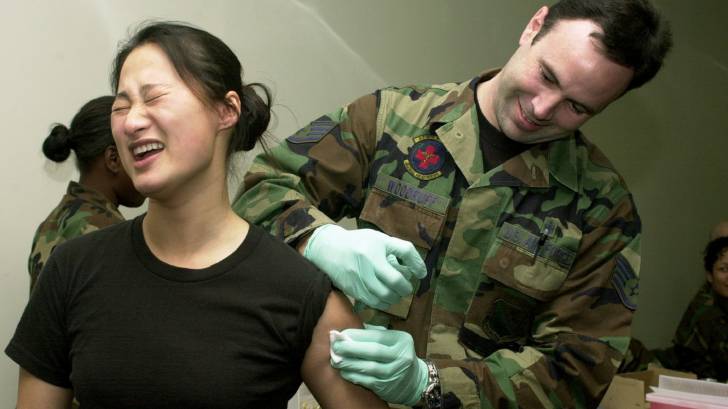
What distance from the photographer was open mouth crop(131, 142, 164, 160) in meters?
1.18

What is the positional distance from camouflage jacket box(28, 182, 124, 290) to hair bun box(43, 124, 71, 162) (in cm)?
9

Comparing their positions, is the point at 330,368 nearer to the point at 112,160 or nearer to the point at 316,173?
the point at 316,173

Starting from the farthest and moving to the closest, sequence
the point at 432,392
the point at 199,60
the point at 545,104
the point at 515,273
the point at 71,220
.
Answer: the point at 71,220 < the point at 515,273 < the point at 545,104 < the point at 432,392 < the point at 199,60

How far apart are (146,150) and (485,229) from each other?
0.84 meters

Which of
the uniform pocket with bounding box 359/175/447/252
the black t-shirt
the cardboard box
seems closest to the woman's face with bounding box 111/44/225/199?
the black t-shirt

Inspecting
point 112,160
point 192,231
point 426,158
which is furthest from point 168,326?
point 112,160

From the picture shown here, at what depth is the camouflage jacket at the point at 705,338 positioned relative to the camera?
160 inches

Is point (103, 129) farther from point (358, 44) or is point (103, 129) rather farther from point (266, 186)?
point (358, 44)

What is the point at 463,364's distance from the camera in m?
1.55

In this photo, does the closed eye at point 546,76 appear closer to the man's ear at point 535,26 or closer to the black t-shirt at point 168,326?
the man's ear at point 535,26

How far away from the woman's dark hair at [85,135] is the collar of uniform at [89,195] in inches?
3.9

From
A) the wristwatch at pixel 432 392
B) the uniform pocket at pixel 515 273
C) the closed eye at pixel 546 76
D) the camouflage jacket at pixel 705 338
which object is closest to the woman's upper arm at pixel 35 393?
the wristwatch at pixel 432 392

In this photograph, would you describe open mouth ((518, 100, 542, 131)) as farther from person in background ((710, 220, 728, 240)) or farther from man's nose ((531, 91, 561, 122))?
person in background ((710, 220, 728, 240))

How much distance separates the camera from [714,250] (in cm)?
427
